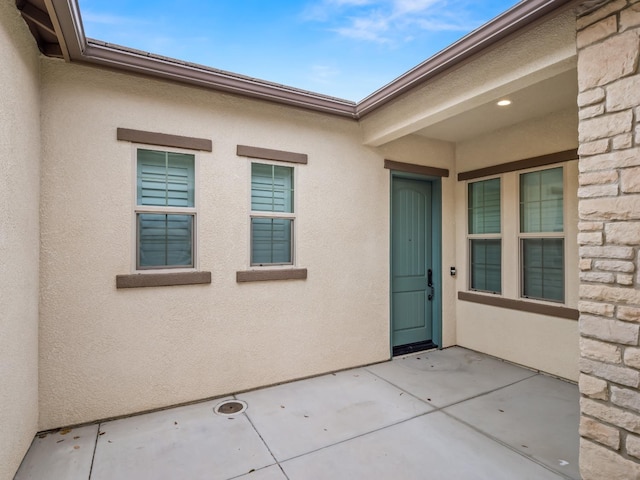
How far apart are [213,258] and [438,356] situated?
3.36m

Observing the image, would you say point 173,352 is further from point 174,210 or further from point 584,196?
point 584,196

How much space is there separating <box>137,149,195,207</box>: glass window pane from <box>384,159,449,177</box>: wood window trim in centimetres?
251

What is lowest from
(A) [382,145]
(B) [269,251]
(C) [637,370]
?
(C) [637,370]

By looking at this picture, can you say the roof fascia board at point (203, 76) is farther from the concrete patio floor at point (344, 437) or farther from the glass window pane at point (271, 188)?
the concrete patio floor at point (344, 437)

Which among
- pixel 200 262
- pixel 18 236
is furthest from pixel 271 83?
pixel 18 236

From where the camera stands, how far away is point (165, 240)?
10.6ft

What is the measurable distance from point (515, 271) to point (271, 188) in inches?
131

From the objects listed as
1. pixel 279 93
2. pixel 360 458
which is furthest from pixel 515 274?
pixel 279 93

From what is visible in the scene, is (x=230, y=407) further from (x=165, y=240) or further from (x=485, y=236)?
(x=485, y=236)

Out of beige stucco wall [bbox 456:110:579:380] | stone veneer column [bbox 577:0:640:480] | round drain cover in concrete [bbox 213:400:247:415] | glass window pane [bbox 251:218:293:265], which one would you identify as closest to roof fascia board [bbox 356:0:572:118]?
stone veneer column [bbox 577:0:640:480]

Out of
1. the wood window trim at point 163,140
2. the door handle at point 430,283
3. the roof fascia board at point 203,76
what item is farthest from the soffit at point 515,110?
the wood window trim at point 163,140

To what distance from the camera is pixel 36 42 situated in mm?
2561

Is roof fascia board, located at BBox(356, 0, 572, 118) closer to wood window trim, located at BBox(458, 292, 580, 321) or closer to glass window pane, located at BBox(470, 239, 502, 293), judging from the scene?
glass window pane, located at BBox(470, 239, 502, 293)

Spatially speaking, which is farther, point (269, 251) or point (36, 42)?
point (269, 251)
